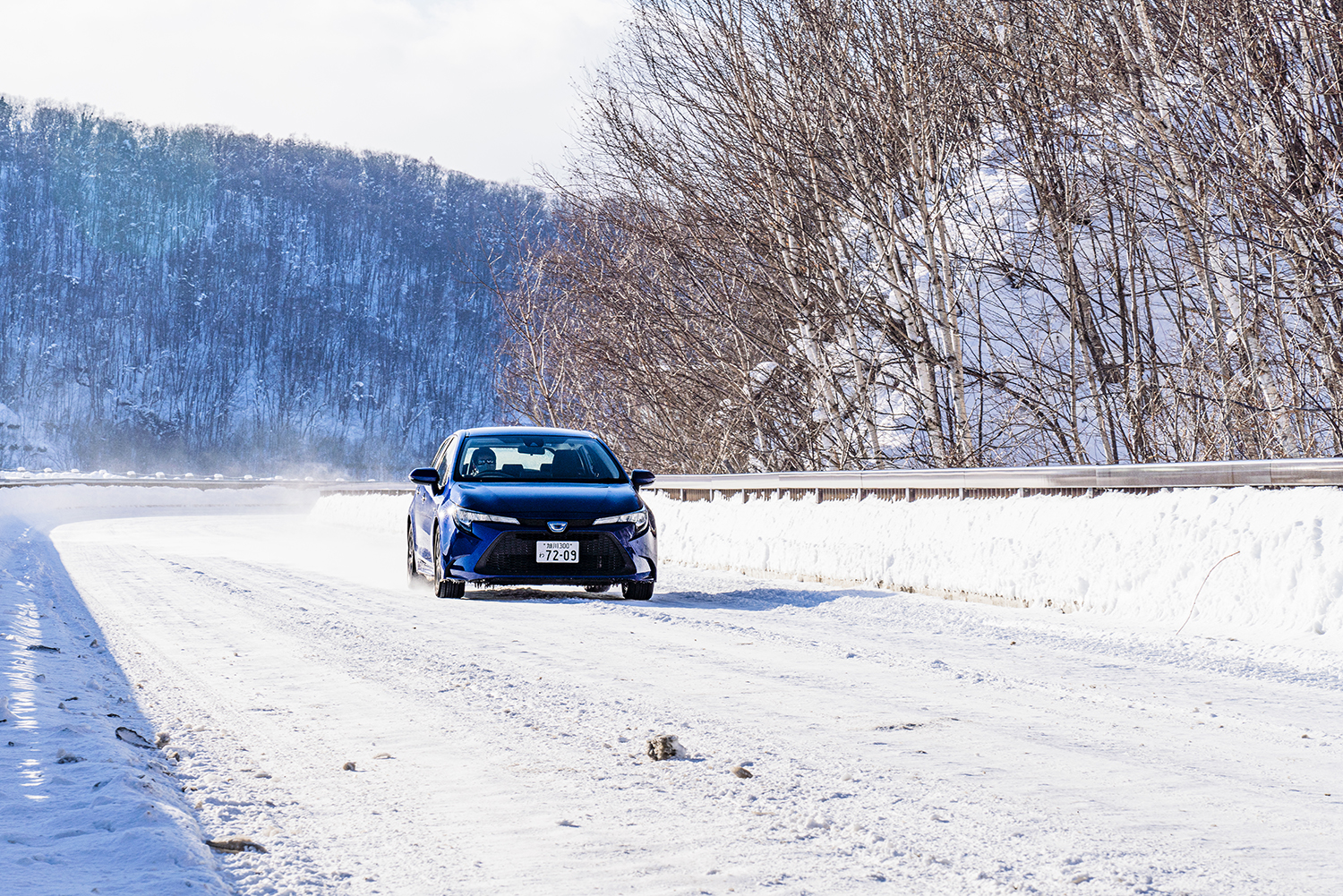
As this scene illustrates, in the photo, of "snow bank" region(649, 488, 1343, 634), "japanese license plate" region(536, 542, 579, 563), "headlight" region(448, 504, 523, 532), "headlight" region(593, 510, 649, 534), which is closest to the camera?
"snow bank" region(649, 488, 1343, 634)

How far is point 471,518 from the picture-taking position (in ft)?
37.6

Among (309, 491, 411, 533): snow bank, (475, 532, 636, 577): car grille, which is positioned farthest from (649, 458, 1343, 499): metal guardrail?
(309, 491, 411, 533): snow bank

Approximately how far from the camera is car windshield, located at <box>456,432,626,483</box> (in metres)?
12.5

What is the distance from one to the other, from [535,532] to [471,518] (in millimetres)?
609

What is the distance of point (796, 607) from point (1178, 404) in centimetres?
751

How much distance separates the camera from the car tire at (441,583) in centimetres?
1156

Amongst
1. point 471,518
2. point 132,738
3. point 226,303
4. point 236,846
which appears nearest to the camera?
point 236,846

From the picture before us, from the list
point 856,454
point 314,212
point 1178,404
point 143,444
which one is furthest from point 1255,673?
point 314,212

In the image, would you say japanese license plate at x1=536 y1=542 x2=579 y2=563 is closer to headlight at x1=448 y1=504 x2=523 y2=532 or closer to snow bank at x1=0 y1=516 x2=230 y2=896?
headlight at x1=448 y1=504 x2=523 y2=532

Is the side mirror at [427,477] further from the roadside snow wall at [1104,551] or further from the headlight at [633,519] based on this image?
the roadside snow wall at [1104,551]

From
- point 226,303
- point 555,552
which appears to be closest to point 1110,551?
point 555,552

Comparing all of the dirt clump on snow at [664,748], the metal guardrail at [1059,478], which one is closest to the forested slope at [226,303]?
the metal guardrail at [1059,478]

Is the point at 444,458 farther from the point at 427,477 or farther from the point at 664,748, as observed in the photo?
the point at 664,748

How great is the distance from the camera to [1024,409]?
722 inches
